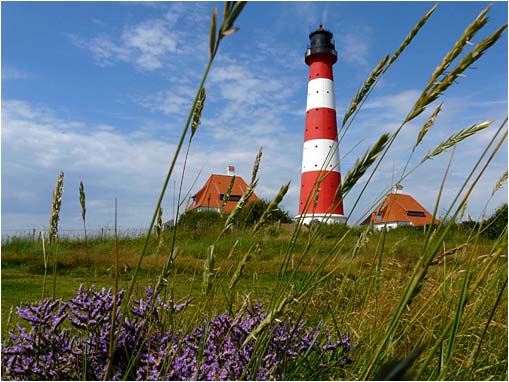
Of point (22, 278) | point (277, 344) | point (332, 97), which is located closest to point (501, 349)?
point (277, 344)

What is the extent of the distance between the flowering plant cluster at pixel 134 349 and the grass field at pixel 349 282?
0.43 feet

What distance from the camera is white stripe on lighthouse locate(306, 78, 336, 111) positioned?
A: 20.7 metres

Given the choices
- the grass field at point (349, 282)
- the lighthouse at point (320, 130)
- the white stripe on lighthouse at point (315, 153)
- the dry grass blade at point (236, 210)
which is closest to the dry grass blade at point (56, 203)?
the grass field at point (349, 282)

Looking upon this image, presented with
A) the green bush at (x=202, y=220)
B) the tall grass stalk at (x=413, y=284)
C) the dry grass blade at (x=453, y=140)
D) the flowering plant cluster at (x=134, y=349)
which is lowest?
the flowering plant cluster at (x=134, y=349)

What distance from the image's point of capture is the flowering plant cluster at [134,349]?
1.50m

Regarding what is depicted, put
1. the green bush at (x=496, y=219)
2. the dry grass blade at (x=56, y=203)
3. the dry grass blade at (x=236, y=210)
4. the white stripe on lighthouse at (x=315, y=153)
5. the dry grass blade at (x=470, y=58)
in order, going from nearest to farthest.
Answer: the dry grass blade at (x=470, y=58) → the dry grass blade at (x=236, y=210) → the dry grass blade at (x=56, y=203) → the green bush at (x=496, y=219) → the white stripe on lighthouse at (x=315, y=153)

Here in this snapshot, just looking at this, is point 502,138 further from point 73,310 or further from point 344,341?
point 73,310

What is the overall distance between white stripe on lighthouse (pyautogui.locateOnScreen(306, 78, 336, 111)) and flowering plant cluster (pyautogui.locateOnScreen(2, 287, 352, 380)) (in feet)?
64.5

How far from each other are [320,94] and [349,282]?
18285 mm

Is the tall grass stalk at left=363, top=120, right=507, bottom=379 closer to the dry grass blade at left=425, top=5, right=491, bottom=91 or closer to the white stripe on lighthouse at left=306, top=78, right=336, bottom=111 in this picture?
the dry grass blade at left=425, top=5, right=491, bottom=91

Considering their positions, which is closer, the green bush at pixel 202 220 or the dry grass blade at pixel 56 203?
the dry grass blade at pixel 56 203

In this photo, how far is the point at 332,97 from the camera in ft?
69.8

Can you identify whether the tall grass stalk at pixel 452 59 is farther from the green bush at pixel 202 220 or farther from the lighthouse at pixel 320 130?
the lighthouse at pixel 320 130

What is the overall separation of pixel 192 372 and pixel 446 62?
49.2 inches
